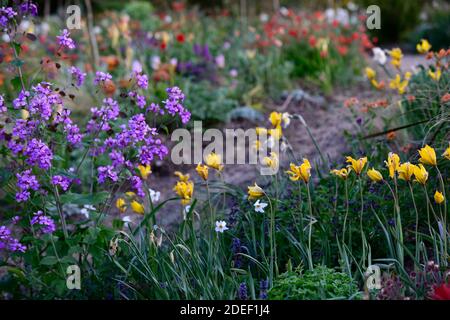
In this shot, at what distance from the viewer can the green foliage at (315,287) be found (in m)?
2.53

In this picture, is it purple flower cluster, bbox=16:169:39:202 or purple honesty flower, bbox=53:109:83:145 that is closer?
purple flower cluster, bbox=16:169:39:202

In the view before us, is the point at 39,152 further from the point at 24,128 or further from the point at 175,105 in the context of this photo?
the point at 175,105

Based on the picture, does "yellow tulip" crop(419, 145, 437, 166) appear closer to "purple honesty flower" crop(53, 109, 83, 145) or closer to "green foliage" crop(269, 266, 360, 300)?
"green foliage" crop(269, 266, 360, 300)

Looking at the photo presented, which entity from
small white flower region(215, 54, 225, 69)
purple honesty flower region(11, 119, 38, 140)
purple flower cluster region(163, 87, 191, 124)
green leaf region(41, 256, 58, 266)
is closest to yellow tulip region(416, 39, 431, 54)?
purple flower cluster region(163, 87, 191, 124)

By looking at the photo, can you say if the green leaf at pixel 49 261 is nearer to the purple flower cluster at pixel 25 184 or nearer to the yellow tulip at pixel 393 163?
the purple flower cluster at pixel 25 184

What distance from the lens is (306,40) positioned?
768cm

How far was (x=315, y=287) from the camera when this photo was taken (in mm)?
2578

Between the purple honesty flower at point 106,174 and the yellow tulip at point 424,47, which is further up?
the yellow tulip at point 424,47

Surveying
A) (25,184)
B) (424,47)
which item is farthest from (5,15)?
(424,47)

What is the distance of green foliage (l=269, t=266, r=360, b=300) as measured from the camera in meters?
2.53

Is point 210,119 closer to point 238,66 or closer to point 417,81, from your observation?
point 238,66

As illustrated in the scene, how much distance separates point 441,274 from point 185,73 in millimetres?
4516

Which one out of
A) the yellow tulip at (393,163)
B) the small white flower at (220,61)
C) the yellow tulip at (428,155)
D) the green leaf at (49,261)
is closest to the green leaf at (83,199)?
the green leaf at (49,261)
